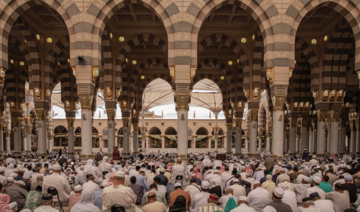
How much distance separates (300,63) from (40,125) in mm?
14916

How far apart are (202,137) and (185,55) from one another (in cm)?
3039

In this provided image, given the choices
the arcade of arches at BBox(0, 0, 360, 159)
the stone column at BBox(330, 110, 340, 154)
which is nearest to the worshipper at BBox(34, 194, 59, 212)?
the arcade of arches at BBox(0, 0, 360, 159)

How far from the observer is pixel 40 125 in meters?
14.7

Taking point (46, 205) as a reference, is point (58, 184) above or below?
below

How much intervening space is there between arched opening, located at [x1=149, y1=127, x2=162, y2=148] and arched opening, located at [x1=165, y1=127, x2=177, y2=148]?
99cm

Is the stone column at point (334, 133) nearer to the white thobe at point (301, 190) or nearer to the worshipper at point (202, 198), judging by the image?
the white thobe at point (301, 190)

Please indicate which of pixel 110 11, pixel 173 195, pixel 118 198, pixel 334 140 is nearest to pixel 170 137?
pixel 334 140

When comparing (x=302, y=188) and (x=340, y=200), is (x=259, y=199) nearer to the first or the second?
(x=340, y=200)

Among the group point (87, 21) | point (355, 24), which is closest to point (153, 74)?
point (87, 21)

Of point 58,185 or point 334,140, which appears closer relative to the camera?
point 58,185

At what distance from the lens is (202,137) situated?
131 feet

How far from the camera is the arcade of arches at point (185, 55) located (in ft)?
34.2

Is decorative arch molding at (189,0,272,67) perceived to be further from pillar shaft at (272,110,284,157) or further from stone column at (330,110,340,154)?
stone column at (330,110,340,154)

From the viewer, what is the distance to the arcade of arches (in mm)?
10430
